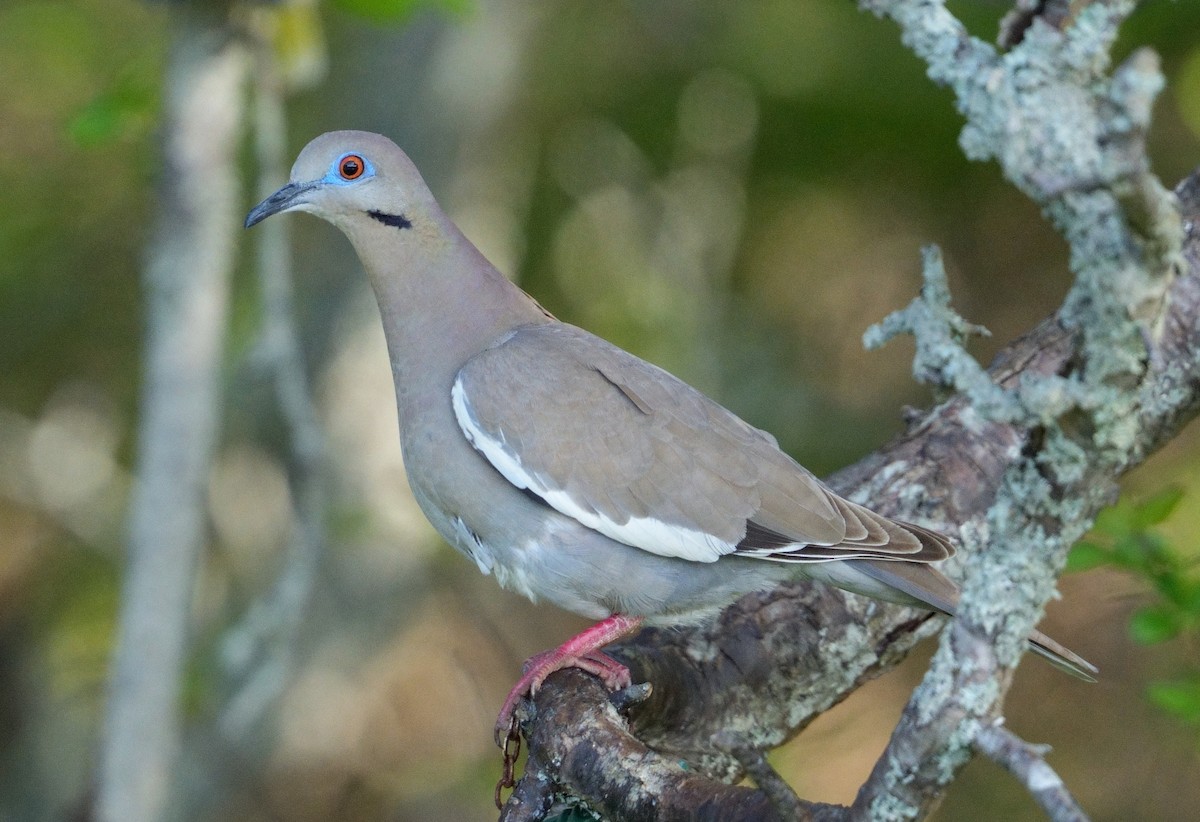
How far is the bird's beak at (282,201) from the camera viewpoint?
3.15 meters

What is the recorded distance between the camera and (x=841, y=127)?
6.61m

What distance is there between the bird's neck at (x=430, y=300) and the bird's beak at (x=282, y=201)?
173mm

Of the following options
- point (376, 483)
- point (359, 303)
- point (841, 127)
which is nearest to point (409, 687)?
point (376, 483)

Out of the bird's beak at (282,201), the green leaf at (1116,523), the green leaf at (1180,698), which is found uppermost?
the bird's beak at (282,201)

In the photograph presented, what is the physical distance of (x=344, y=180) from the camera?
10.5 feet

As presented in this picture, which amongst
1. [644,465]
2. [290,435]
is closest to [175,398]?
[290,435]

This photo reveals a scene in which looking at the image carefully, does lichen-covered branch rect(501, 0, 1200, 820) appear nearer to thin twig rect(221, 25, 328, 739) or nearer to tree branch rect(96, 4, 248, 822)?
tree branch rect(96, 4, 248, 822)

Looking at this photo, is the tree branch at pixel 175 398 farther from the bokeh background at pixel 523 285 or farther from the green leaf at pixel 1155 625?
the green leaf at pixel 1155 625

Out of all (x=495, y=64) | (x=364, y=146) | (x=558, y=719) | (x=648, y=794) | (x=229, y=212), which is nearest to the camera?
(x=648, y=794)

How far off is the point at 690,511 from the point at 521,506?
0.40 meters

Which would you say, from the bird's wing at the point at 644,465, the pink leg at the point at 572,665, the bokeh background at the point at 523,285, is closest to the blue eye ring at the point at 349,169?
the bird's wing at the point at 644,465

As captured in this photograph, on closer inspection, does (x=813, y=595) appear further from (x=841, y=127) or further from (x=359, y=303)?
(x=841, y=127)

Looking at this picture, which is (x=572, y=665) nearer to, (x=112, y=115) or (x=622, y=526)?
(x=622, y=526)

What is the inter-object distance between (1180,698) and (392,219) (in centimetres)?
219
